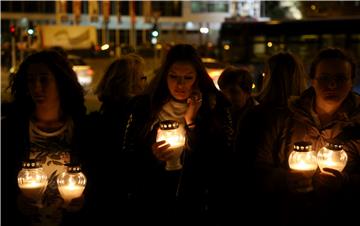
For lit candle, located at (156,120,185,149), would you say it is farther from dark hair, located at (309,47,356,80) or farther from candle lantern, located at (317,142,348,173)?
dark hair, located at (309,47,356,80)

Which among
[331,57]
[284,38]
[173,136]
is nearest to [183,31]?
[284,38]

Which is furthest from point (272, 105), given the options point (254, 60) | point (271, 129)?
point (254, 60)

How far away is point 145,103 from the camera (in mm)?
3586

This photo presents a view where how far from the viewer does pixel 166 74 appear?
3.57 metres

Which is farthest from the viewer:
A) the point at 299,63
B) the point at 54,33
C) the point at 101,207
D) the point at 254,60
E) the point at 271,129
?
the point at 54,33

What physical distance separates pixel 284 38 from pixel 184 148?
16.3 meters

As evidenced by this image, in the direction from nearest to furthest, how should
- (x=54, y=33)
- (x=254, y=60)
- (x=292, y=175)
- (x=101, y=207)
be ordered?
(x=292, y=175)
(x=101, y=207)
(x=254, y=60)
(x=54, y=33)

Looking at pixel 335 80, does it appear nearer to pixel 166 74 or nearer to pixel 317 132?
pixel 317 132

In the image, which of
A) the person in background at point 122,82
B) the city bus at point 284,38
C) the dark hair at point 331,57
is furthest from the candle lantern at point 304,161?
the city bus at point 284,38

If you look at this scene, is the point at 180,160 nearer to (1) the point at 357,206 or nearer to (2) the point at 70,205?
(2) the point at 70,205

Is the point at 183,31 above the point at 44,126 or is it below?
above

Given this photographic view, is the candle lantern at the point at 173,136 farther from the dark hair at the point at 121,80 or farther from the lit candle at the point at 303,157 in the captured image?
the dark hair at the point at 121,80

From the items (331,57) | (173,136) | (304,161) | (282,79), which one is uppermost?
(331,57)

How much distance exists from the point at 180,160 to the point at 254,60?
16933 mm
